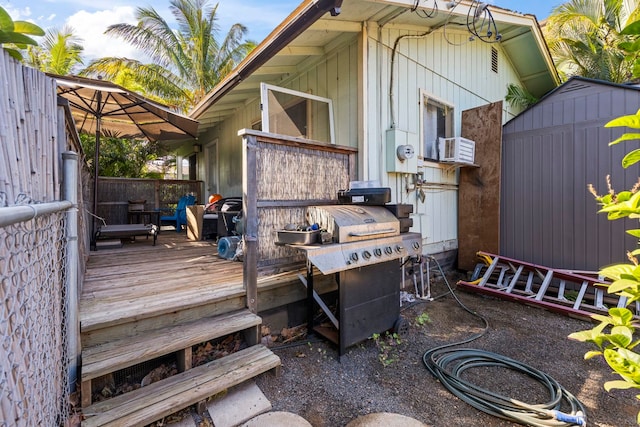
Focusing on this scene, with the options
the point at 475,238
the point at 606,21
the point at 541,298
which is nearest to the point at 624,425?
the point at 541,298

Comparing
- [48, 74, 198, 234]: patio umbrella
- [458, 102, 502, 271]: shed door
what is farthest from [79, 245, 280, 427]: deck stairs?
[458, 102, 502, 271]: shed door

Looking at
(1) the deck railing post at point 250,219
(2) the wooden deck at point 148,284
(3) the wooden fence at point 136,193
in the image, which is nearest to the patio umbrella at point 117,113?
(3) the wooden fence at point 136,193

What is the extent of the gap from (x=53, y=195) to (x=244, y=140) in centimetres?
150

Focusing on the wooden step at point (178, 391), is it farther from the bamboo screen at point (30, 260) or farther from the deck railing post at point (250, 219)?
the deck railing post at point (250, 219)

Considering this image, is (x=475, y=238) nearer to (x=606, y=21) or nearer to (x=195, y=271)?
(x=195, y=271)

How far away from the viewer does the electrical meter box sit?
3955 millimetres

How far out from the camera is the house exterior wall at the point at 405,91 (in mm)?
3838

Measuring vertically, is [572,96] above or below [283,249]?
above

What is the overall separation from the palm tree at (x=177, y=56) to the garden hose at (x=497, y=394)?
13.7 meters

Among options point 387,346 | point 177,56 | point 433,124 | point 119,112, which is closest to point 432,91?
point 433,124

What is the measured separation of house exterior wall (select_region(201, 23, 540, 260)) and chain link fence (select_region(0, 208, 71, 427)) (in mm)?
3094

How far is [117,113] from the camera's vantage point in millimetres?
5148

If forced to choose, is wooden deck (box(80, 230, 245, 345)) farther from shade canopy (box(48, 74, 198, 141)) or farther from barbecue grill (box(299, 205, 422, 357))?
shade canopy (box(48, 74, 198, 141))

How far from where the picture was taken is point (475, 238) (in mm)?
5109
